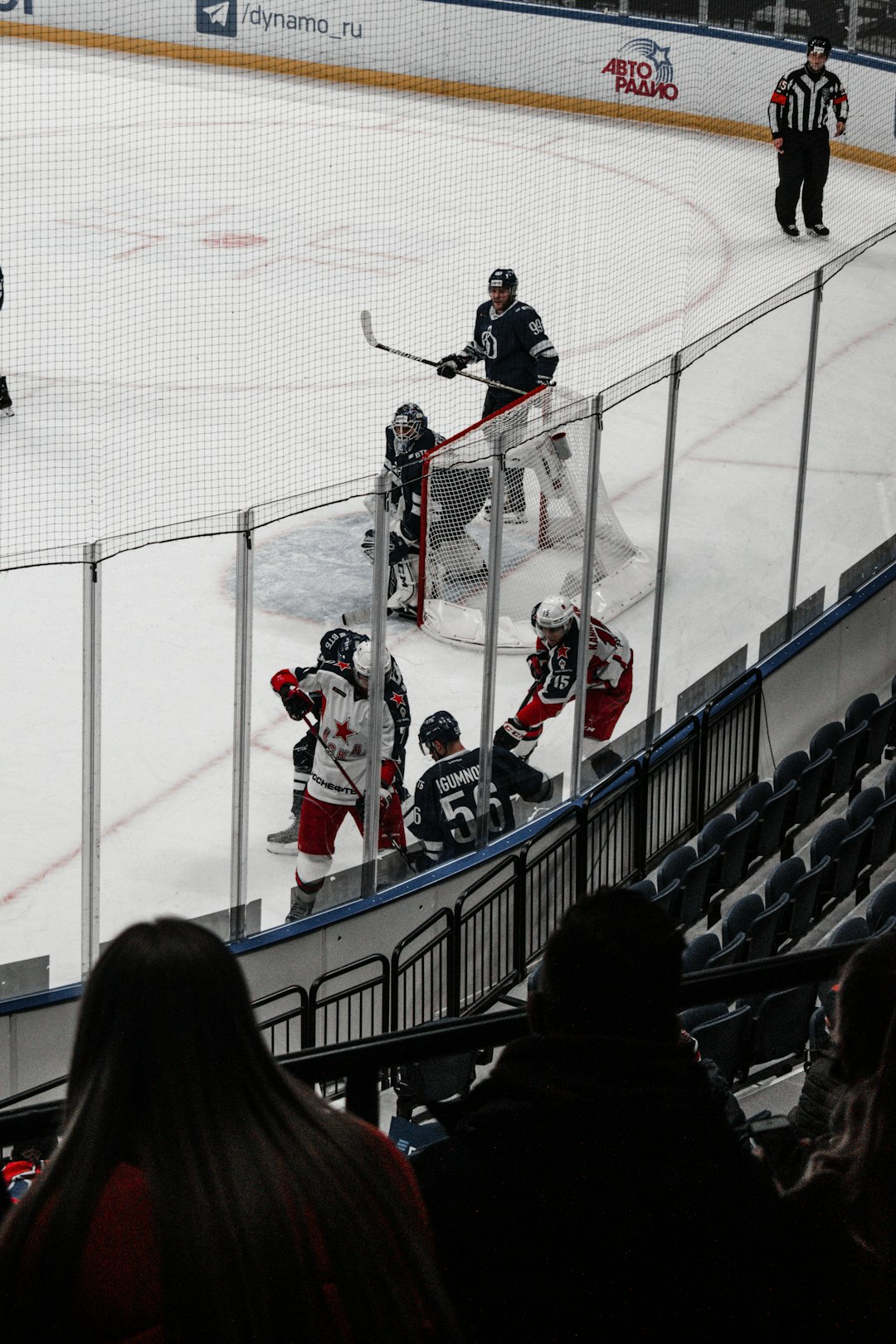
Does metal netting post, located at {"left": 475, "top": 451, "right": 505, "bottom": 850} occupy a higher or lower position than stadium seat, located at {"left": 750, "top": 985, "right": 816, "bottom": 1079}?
higher

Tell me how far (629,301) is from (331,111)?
16.7 ft

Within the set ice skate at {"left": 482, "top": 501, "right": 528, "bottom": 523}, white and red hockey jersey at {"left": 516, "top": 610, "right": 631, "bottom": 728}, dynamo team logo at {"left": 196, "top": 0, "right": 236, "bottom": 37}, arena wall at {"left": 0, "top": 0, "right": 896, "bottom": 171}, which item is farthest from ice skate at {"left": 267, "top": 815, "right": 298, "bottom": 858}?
dynamo team logo at {"left": 196, "top": 0, "right": 236, "bottom": 37}

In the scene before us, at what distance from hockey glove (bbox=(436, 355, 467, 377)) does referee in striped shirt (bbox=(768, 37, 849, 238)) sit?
536cm

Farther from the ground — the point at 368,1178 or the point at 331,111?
the point at 331,111

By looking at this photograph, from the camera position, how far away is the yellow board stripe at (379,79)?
15797 millimetres

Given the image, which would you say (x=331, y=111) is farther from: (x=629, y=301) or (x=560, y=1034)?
(x=560, y=1034)

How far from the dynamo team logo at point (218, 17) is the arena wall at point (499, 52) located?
11 millimetres

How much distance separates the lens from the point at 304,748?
602cm

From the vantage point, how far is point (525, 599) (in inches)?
247

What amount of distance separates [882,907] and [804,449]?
117 inches

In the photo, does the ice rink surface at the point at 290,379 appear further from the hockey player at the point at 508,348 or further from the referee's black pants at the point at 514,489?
the hockey player at the point at 508,348

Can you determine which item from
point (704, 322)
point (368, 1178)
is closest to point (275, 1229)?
point (368, 1178)

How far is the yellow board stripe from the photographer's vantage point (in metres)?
15.8

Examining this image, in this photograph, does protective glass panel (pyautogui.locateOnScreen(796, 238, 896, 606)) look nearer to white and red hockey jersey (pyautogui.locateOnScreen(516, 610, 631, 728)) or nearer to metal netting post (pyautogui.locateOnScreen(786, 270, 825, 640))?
metal netting post (pyautogui.locateOnScreen(786, 270, 825, 640))
